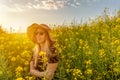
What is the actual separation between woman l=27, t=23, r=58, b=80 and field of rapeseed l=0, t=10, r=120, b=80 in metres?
0.18

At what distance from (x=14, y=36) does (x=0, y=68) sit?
11.8ft

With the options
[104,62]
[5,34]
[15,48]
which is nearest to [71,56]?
[104,62]

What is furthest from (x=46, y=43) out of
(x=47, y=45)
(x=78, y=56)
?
(x=78, y=56)

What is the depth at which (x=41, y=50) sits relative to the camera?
579 cm

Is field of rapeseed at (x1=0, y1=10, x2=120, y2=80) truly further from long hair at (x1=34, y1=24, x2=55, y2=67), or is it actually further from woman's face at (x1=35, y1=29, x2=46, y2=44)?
woman's face at (x1=35, y1=29, x2=46, y2=44)

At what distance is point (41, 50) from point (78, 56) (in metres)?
1.59

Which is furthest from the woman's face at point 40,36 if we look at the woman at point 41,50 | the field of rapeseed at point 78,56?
the field of rapeseed at point 78,56

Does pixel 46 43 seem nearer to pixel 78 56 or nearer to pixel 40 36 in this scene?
pixel 40 36

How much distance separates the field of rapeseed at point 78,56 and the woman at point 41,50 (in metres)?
0.18

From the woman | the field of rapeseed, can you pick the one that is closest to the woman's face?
the woman

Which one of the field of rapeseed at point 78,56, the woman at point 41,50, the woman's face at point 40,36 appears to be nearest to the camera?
the woman at point 41,50

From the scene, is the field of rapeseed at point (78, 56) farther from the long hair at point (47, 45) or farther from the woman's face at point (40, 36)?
the woman's face at point (40, 36)

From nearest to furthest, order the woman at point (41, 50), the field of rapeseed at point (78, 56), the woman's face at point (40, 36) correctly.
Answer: the woman at point (41, 50)
the woman's face at point (40, 36)
the field of rapeseed at point (78, 56)

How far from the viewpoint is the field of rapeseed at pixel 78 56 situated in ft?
19.9
